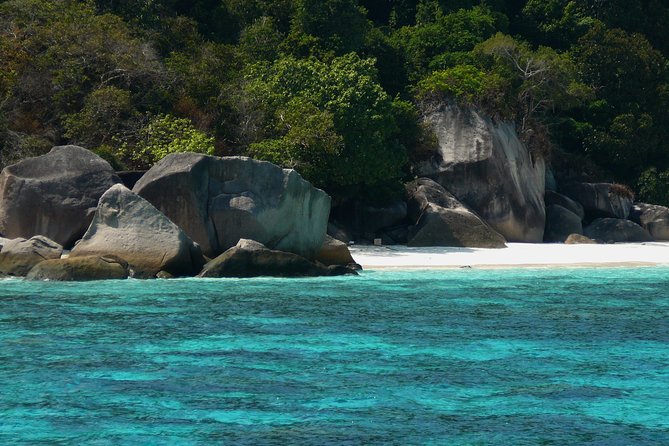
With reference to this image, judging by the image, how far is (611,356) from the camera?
46.6 feet

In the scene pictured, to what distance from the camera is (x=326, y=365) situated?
13.4 meters

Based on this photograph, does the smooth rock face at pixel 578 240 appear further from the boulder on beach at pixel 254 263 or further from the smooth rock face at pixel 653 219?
the boulder on beach at pixel 254 263

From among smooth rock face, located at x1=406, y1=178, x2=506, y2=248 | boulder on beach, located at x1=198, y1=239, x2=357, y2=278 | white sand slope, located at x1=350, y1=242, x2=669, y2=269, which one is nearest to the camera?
boulder on beach, located at x1=198, y1=239, x2=357, y2=278

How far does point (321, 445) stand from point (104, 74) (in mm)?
25594

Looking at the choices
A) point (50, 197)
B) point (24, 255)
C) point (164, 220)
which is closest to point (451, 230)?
point (164, 220)

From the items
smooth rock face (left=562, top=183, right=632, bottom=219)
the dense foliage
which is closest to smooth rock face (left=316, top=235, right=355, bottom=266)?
the dense foliage

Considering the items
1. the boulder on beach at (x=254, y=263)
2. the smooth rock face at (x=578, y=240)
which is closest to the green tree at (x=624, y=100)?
the smooth rock face at (x=578, y=240)

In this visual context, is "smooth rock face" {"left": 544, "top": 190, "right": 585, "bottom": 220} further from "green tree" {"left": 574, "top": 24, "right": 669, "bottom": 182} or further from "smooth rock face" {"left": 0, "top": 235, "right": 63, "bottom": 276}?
"smooth rock face" {"left": 0, "top": 235, "right": 63, "bottom": 276}

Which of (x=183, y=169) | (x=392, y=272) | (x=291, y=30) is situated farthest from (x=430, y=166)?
(x=183, y=169)

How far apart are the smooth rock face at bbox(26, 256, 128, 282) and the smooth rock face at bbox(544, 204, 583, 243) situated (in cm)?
1906

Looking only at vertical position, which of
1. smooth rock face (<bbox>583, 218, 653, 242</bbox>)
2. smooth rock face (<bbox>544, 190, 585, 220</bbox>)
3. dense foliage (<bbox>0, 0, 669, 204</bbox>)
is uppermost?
dense foliage (<bbox>0, 0, 669, 204</bbox>)

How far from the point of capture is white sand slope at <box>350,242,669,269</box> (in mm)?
27703

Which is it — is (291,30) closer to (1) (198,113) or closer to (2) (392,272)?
(1) (198,113)

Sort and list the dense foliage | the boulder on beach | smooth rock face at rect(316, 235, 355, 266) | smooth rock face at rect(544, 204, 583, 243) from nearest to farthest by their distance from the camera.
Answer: the boulder on beach < smooth rock face at rect(316, 235, 355, 266) < the dense foliage < smooth rock face at rect(544, 204, 583, 243)
